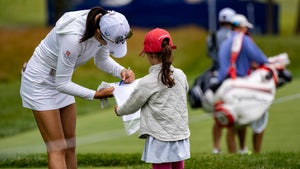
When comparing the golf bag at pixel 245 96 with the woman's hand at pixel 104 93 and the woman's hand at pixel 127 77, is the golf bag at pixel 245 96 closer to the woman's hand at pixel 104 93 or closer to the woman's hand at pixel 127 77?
the woman's hand at pixel 127 77

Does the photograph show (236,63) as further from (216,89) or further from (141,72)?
(141,72)

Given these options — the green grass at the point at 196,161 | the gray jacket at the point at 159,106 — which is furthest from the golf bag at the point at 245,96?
the gray jacket at the point at 159,106

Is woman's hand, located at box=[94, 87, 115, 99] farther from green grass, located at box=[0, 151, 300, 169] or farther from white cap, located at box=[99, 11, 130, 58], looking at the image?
green grass, located at box=[0, 151, 300, 169]

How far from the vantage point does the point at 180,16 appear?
28.9 meters

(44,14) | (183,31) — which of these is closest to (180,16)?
(183,31)

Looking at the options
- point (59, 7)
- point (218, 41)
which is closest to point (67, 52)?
point (218, 41)

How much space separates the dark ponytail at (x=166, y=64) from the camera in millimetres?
6852

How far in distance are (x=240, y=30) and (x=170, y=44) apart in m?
4.50

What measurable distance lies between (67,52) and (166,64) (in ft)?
2.54

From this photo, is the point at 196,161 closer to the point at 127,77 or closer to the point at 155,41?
the point at 127,77

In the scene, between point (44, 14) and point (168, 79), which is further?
point (44, 14)

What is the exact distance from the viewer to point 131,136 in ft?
44.5

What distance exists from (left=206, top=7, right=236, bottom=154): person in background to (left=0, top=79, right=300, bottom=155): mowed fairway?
0.27 metres

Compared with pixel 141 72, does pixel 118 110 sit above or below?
above
